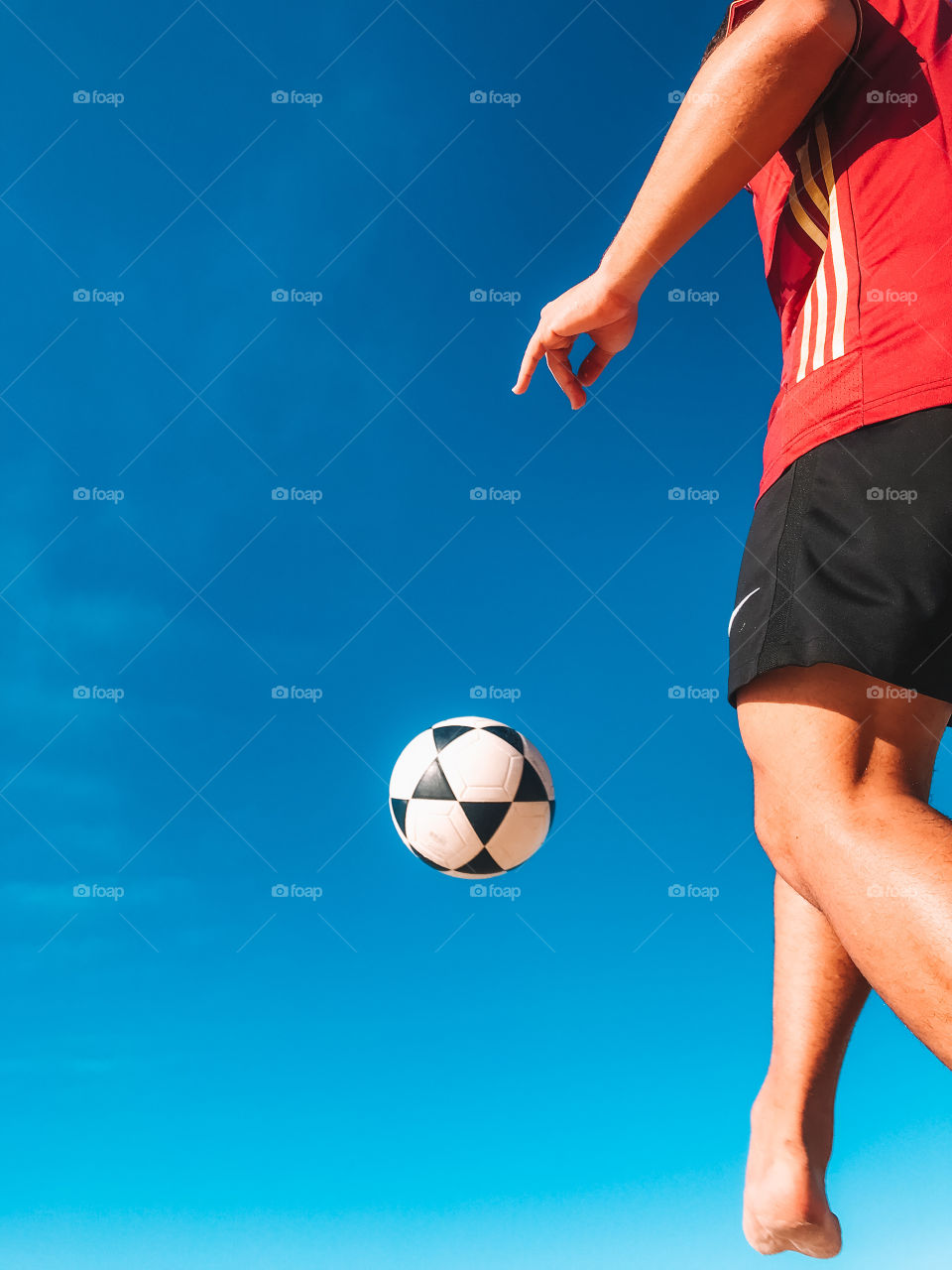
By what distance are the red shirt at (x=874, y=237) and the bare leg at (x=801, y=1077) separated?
0.97 metres

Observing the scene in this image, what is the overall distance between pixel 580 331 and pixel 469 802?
5.60m

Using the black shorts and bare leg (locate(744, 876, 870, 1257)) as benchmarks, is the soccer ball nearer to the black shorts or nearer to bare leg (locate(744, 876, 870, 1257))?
bare leg (locate(744, 876, 870, 1257))

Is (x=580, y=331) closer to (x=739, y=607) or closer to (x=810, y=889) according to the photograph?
(x=739, y=607)

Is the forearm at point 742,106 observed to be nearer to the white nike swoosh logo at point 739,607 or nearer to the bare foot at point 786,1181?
the white nike swoosh logo at point 739,607

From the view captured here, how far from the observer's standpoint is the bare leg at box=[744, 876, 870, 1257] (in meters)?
1.92

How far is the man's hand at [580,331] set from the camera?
183 cm

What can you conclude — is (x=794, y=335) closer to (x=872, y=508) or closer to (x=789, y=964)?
(x=872, y=508)

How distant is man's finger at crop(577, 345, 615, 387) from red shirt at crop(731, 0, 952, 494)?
453mm

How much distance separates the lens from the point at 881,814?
1.31m

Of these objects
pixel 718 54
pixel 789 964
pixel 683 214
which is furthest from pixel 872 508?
pixel 789 964

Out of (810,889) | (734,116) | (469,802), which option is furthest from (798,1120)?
(469,802)

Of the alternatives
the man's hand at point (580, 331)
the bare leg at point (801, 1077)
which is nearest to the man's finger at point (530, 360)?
the man's hand at point (580, 331)

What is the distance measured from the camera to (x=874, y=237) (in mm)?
1578

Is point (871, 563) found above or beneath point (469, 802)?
beneath
